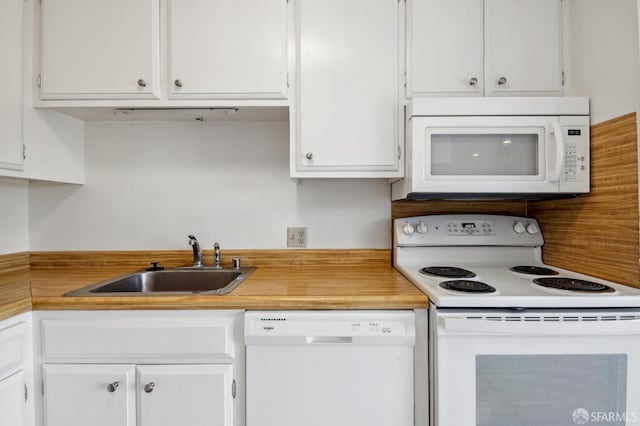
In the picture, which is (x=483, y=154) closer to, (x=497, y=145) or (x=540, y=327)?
(x=497, y=145)

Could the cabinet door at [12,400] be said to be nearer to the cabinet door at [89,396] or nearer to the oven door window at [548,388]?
the cabinet door at [89,396]

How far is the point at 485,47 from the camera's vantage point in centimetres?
144

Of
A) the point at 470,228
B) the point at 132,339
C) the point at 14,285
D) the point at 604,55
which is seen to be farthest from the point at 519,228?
the point at 14,285

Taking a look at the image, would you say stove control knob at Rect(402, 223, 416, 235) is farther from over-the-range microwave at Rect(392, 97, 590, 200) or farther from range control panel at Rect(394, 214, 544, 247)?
over-the-range microwave at Rect(392, 97, 590, 200)

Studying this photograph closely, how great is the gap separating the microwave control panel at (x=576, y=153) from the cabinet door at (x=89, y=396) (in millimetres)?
1876

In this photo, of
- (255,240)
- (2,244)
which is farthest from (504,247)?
(2,244)

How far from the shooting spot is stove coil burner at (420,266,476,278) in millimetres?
1415

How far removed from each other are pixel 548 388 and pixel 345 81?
1411mm

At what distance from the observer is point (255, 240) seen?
179 cm

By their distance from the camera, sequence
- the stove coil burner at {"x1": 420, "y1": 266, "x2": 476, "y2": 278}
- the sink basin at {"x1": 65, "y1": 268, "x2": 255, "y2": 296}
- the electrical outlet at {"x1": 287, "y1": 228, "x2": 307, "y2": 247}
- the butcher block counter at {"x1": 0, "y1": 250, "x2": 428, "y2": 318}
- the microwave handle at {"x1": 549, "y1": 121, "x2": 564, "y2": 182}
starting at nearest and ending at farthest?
the butcher block counter at {"x1": 0, "y1": 250, "x2": 428, "y2": 318}, the microwave handle at {"x1": 549, "y1": 121, "x2": 564, "y2": 182}, the stove coil burner at {"x1": 420, "y1": 266, "x2": 476, "y2": 278}, the sink basin at {"x1": 65, "y1": 268, "x2": 255, "y2": 296}, the electrical outlet at {"x1": 287, "y1": 228, "x2": 307, "y2": 247}

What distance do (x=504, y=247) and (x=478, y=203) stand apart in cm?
27

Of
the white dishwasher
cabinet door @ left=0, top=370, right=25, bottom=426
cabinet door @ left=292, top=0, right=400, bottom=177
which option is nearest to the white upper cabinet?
cabinet door @ left=292, top=0, right=400, bottom=177

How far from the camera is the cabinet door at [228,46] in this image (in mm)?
1430

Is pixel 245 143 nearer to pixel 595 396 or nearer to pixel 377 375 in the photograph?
pixel 377 375
